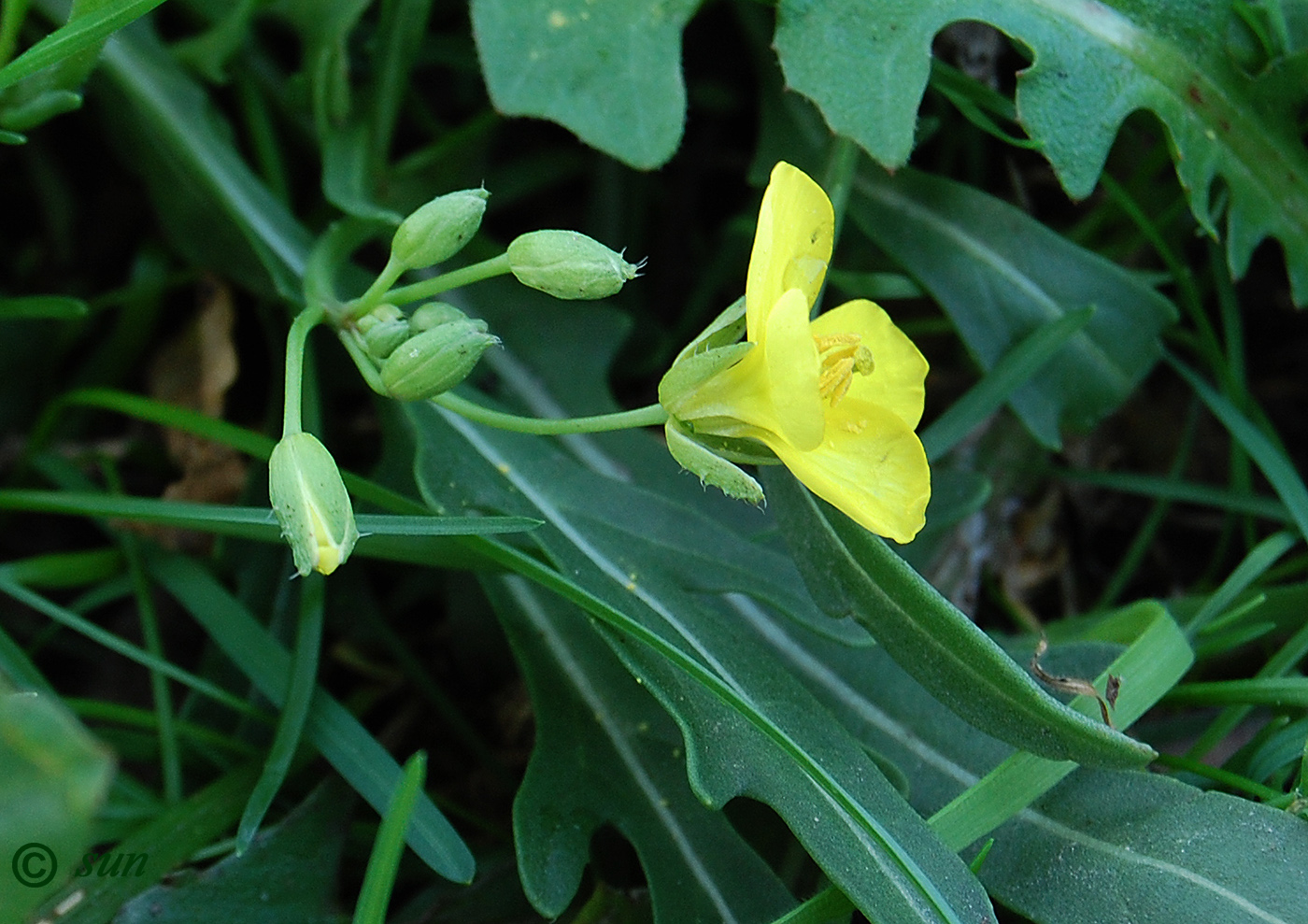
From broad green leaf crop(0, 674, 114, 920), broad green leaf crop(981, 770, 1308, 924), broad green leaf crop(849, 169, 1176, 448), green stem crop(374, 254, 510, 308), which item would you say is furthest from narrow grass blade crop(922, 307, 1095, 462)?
broad green leaf crop(0, 674, 114, 920)

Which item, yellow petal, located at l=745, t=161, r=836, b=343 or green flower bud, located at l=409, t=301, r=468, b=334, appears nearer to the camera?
yellow petal, located at l=745, t=161, r=836, b=343

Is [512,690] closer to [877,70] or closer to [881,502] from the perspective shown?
[881,502]

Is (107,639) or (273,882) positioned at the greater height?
(107,639)

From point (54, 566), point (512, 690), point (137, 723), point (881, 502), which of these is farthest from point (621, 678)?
point (54, 566)

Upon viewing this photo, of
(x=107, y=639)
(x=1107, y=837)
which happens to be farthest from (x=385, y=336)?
(x=1107, y=837)

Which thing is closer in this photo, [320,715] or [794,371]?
[794,371]

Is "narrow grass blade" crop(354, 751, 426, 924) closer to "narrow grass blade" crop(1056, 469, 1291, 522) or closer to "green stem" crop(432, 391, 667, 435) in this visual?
"green stem" crop(432, 391, 667, 435)

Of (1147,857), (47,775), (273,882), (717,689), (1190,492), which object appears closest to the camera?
(47,775)

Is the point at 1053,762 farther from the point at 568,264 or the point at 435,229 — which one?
the point at 435,229
